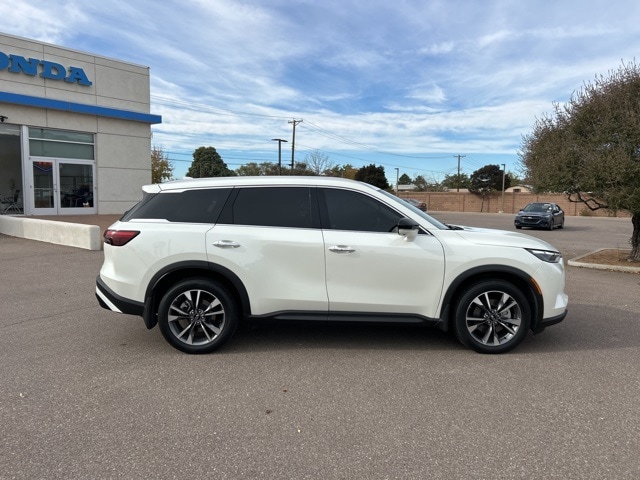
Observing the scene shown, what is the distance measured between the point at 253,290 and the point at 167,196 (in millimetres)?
1362

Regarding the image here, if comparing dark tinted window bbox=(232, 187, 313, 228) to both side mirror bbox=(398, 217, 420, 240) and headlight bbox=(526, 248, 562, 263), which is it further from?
headlight bbox=(526, 248, 562, 263)

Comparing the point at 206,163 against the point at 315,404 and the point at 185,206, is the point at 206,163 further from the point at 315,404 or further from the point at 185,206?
the point at 315,404

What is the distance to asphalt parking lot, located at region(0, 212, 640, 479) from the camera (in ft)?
9.22

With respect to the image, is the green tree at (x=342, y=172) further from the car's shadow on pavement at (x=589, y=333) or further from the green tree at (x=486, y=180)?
the car's shadow on pavement at (x=589, y=333)

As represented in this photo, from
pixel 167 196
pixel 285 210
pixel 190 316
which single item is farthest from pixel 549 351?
pixel 167 196

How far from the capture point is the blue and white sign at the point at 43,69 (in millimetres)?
17141

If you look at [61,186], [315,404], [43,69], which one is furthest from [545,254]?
[43,69]

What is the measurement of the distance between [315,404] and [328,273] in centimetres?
135

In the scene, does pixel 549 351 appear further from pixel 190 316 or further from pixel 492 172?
pixel 492 172

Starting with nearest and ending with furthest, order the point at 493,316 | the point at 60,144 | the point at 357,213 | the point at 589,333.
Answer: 1. the point at 493,316
2. the point at 357,213
3. the point at 589,333
4. the point at 60,144

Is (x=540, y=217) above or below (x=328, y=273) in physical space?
above

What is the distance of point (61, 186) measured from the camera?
19.2 metres

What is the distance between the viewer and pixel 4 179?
19.3m

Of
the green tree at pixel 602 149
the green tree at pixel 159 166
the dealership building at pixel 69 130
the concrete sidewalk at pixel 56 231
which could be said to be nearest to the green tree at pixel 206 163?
the green tree at pixel 159 166
